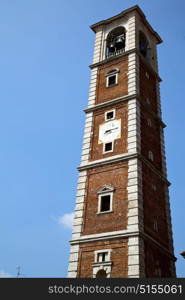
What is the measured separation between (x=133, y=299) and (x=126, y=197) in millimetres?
10386

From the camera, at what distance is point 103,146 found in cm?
2758

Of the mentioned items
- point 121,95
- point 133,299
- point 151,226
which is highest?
point 121,95

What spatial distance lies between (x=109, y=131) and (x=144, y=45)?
1324 cm

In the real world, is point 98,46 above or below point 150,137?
above

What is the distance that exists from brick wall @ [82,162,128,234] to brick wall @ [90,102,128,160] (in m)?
1.16

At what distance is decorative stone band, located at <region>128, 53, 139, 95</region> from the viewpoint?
97.2 ft

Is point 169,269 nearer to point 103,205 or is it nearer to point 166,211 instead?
point 166,211

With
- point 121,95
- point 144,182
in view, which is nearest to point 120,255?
point 144,182

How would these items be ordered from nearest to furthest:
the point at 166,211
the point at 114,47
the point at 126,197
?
the point at 126,197 → the point at 166,211 → the point at 114,47

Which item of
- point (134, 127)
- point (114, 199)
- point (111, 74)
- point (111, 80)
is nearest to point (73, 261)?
point (114, 199)

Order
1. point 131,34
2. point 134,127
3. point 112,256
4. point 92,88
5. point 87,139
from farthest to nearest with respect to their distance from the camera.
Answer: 1. point 131,34
2. point 92,88
3. point 87,139
4. point 134,127
5. point 112,256

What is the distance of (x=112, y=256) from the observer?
72.5 feet

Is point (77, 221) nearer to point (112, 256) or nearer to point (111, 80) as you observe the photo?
point (112, 256)

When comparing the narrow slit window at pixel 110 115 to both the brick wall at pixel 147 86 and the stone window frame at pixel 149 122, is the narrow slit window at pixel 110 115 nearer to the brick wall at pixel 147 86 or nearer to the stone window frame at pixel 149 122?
the stone window frame at pixel 149 122
